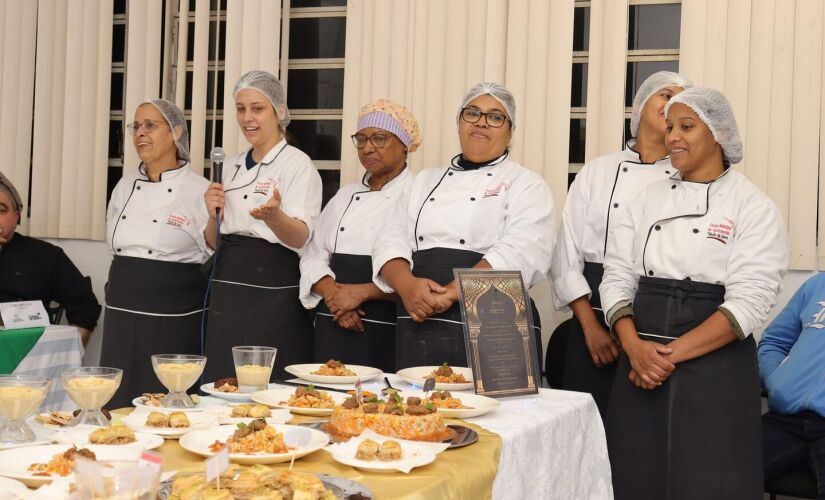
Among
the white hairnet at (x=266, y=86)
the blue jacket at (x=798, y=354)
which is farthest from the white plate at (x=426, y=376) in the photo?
the white hairnet at (x=266, y=86)

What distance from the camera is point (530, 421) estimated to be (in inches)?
76.6

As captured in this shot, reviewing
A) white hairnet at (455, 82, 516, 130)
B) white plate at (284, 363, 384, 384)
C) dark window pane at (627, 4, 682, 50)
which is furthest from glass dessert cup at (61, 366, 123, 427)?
dark window pane at (627, 4, 682, 50)

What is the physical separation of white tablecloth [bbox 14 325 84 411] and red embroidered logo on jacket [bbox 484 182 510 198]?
6.15ft

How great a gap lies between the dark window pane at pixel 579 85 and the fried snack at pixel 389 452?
9.44 ft

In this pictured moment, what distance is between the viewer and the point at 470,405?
2.01m

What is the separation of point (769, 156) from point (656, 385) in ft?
4.89

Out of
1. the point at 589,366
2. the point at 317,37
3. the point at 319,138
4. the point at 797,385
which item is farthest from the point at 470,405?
the point at 317,37

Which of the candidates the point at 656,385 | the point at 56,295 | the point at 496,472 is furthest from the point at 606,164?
the point at 56,295

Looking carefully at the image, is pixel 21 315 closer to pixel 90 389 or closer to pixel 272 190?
pixel 272 190

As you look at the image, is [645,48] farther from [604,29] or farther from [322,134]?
[322,134]

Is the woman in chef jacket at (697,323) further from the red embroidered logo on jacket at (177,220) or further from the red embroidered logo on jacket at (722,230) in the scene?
the red embroidered logo on jacket at (177,220)

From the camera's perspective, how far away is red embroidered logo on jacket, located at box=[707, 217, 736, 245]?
8.34 ft

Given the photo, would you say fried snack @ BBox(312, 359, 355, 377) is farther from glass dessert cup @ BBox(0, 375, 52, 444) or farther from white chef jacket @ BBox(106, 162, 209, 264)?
white chef jacket @ BBox(106, 162, 209, 264)

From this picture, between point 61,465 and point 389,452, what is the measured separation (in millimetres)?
504
